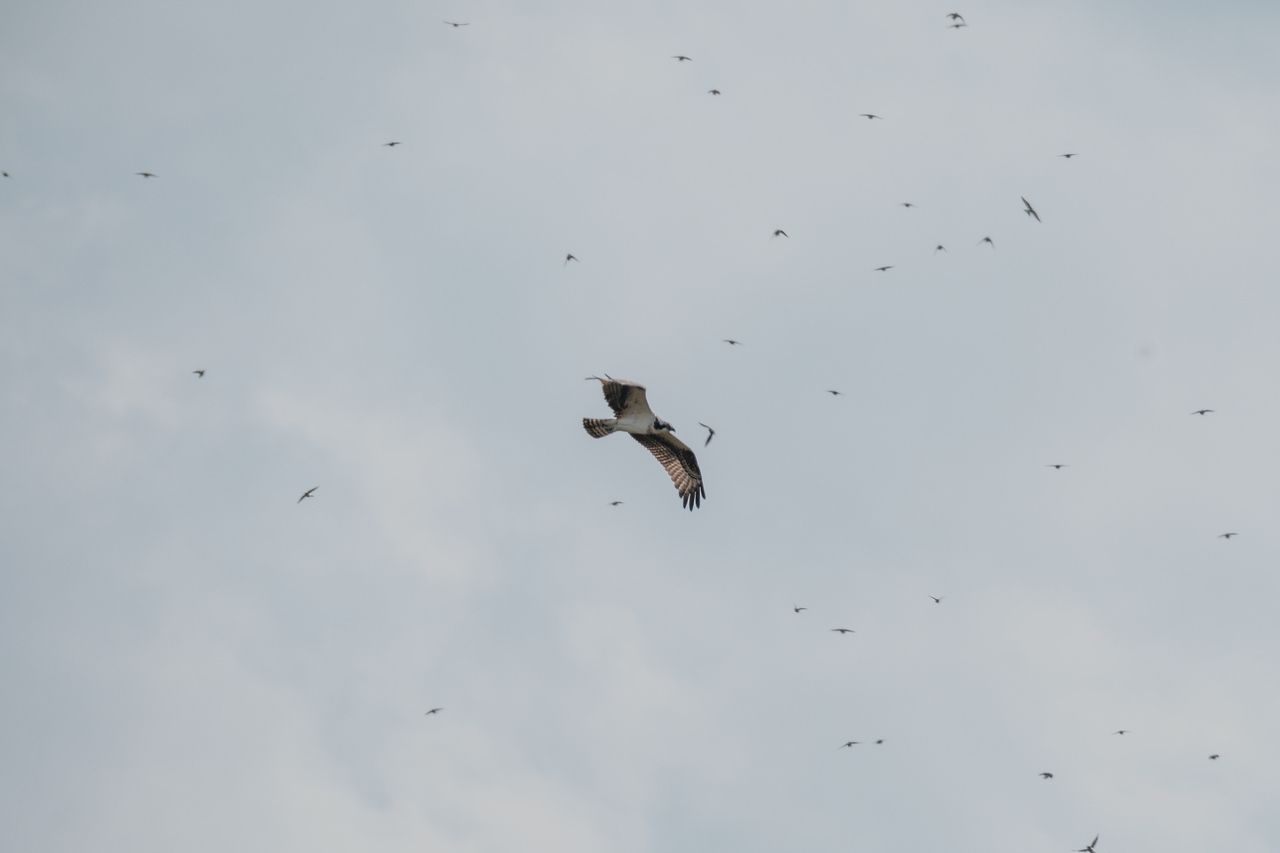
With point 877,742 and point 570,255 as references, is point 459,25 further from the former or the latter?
point 877,742

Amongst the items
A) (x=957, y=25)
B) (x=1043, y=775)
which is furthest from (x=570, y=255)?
(x=1043, y=775)

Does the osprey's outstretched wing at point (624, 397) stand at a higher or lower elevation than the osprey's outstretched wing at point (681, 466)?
higher

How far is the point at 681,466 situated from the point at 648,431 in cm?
219

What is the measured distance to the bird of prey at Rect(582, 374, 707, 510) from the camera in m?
84.8

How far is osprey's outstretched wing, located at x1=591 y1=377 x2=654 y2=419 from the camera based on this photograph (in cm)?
8431

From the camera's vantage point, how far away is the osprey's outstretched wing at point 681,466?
290 feet

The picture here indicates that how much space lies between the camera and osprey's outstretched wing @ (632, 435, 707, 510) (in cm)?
8825

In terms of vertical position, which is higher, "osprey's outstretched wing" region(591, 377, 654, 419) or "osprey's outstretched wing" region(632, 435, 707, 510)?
"osprey's outstretched wing" region(591, 377, 654, 419)

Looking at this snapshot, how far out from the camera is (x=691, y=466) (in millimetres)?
88688

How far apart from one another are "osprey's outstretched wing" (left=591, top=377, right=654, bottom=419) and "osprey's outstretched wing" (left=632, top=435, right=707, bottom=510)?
230 cm

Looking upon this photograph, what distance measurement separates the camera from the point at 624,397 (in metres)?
84.8

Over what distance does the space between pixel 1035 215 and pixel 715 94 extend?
41.4 feet

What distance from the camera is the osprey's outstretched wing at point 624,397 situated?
8431 centimetres

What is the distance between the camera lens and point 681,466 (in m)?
88.7
